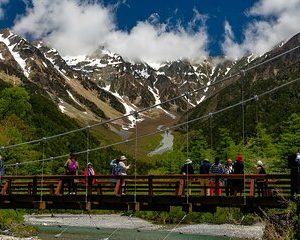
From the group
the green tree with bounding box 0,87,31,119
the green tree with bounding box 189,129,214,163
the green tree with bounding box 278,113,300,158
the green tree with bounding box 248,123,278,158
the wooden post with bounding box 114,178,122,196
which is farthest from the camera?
the green tree with bounding box 0,87,31,119

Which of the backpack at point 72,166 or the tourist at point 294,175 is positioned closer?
the tourist at point 294,175

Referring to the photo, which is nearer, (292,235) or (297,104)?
(292,235)

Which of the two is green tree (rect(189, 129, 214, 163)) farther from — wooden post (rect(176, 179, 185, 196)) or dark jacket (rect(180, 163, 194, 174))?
wooden post (rect(176, 179, 185, 196))

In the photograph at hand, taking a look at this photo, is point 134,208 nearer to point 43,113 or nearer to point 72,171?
point 72,171

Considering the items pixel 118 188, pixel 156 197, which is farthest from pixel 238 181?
pixel 118 188

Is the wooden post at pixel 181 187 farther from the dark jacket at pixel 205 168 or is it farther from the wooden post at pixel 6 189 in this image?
the wooden post at pixel 6 189

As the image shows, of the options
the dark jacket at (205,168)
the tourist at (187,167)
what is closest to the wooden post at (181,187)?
the tourist at (187,167)

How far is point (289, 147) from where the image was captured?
43000mm

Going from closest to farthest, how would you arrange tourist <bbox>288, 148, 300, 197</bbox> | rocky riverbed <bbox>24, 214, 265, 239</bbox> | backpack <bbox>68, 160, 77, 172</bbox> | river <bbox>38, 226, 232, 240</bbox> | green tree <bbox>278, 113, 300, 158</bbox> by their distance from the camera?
tourist <bbox>288, 148, 300, 197</bbox>, backpack <bbox>68, 160, 77, 172</bbox>, river <bbox>38, 226, 232, 240</bbox>, rocky riverbed <bbox>24, 214, 265, 239</bbox>, green tree <bbox>278, 113, 300, 158</bbox>

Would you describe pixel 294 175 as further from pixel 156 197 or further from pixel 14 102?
pixel 14 102

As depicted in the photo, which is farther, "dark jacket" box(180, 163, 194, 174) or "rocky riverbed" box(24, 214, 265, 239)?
"rocky riverbed" box(24, 214, 265, 239)

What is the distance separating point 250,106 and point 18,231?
118966mm

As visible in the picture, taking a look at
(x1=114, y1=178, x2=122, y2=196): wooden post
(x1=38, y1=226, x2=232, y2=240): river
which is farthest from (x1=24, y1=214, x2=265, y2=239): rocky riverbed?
(x1=114, y1=178, x2=122, y2=196): wooden post

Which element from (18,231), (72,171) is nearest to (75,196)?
(72,171)
